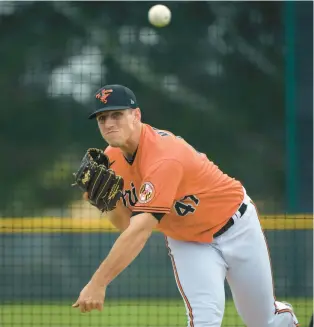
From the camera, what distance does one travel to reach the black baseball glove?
5074 mm

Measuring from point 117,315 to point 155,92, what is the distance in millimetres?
2499

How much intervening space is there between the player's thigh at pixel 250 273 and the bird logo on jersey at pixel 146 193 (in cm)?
77

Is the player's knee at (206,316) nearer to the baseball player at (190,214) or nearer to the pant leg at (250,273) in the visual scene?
the baseball player at (190,214)

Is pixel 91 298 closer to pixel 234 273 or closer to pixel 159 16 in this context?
pixel 234 273

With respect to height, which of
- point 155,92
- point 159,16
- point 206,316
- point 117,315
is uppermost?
point 159,16

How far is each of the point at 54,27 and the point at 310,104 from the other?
2.93 meters

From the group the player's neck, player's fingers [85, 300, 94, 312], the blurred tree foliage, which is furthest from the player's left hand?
the blurred tree foliage

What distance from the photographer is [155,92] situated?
1010 centimetres

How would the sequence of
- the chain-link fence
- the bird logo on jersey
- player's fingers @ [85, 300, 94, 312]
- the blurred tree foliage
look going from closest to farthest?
player's fingers @ [85, 300, 94, 312]
the bird logo on jersey
the chain-link fence
the blurred tree foliage

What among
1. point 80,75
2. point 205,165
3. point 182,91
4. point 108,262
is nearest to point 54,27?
point 80,75

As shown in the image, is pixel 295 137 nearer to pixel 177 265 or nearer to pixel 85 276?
pixel 85 276

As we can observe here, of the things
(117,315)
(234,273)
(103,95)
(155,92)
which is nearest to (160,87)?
(155,92)

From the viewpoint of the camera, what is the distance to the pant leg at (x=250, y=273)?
5301 millimetres

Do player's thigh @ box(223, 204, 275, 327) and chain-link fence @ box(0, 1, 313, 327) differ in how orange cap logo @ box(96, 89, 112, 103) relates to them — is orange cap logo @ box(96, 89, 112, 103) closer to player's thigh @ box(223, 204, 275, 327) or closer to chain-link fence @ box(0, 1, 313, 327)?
player's thigh @ box(223, 204, 275, 327)
